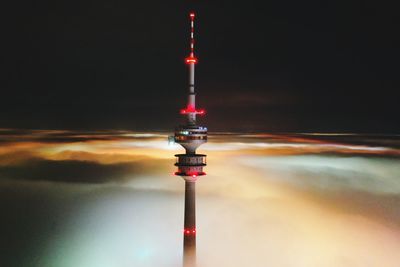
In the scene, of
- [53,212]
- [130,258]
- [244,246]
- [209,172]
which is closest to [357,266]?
[244,246]

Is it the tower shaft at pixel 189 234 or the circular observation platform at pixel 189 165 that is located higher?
the circular observation platform at pixel 189 165

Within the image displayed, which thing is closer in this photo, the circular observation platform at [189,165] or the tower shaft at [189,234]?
the tower shaft at [189,234]

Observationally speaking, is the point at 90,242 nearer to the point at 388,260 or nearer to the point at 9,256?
the point at 9,256

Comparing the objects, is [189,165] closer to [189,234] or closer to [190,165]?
[190,165]

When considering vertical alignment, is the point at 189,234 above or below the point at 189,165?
below

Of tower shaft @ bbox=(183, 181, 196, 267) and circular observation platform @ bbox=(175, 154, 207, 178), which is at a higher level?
circular observation platform @ bbox=(175, 154, 207, 178)

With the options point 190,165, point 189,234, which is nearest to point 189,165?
point 190,165

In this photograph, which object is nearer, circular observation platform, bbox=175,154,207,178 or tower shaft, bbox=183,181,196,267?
tower shaft, bbox=183,181,196,267

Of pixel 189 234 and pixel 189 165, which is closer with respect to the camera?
pixel 189 234
